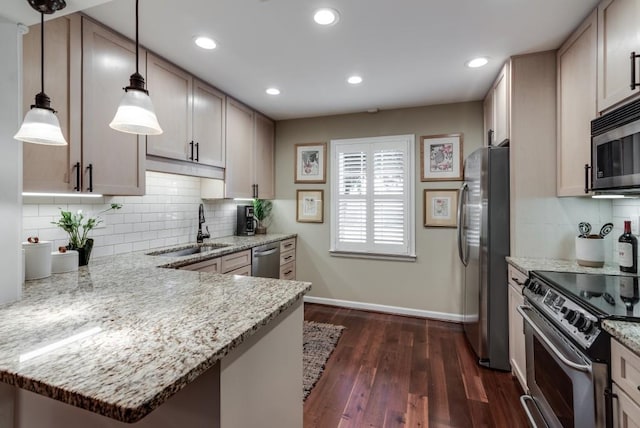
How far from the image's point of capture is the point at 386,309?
368cm

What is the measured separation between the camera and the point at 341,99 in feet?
11.0

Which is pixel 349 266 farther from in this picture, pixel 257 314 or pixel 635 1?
pixel 635 1

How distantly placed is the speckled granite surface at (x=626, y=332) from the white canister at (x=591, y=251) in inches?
41.7

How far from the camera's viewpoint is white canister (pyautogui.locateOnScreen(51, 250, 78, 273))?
168 centimetres

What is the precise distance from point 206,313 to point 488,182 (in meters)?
2.26

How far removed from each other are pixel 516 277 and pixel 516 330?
0.40m

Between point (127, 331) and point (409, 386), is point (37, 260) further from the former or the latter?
point (409, 386)

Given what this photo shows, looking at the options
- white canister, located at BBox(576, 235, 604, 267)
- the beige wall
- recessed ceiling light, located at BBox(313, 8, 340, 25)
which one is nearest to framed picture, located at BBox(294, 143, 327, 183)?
the beige wall

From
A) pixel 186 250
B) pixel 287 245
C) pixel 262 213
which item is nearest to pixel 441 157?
pixel 287 245

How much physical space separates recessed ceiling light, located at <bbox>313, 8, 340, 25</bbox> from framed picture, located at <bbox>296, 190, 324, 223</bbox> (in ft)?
7.45

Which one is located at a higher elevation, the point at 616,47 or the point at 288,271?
the point at 616,47

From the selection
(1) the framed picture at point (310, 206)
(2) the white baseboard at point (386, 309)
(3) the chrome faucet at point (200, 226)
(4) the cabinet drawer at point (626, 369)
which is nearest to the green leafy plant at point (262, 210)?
(1) the framed picture at point (310, 206)

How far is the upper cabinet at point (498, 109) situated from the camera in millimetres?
2424

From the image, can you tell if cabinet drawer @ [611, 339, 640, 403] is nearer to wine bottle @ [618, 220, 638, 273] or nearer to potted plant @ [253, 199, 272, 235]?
wine bottle @ [618, 220, 638, 273]
